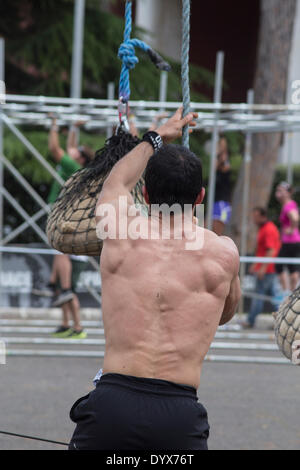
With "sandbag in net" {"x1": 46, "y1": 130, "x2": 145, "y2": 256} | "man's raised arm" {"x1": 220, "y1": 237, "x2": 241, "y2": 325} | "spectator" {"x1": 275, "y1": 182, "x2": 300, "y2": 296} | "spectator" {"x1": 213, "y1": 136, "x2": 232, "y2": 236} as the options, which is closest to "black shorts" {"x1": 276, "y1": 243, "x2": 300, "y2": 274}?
"spectator" {"x1": 275, "y1": 182, "x2": 300, "y2": 296}

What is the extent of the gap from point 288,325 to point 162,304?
76 centimetres

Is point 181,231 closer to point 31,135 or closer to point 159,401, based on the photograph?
point 159,401

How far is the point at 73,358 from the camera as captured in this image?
335 inches

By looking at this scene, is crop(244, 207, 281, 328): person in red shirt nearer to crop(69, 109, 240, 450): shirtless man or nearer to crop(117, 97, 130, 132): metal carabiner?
crop(117, 97, 130, 132): metal carabiner

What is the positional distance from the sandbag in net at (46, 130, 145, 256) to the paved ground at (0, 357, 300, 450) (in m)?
2.22

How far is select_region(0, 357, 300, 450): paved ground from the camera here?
563 cm

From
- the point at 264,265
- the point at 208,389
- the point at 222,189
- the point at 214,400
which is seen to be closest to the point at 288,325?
the point at 214,400

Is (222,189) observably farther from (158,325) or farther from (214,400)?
(158,325)

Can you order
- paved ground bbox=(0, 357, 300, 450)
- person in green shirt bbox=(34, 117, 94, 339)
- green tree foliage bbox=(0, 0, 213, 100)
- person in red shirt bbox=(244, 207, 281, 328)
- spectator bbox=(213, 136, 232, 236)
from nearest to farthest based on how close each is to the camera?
paved ground bbox=(0, 357, 300, 450) < person in green shirt bbox=(34, 117, 94, 339) < spectator bbox=(213, 136, 232, 236) < person in red shirt bbox=(244, 207, 281, 328) < green tree foliage bbox=(0, 0, 213, 100)

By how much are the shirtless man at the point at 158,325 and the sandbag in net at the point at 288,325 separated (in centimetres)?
46

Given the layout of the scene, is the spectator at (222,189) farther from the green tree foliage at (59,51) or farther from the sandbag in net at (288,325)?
the sandbag in net at (288,325)

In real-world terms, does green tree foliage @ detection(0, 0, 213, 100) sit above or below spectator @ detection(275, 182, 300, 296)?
above

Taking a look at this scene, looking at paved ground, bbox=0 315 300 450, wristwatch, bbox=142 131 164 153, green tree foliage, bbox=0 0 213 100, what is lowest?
paved ground, bbox=0 315 300 450

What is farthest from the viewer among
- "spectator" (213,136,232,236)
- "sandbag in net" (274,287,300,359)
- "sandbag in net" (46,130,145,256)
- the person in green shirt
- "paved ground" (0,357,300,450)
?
"spectator" (213,136,232,236)
